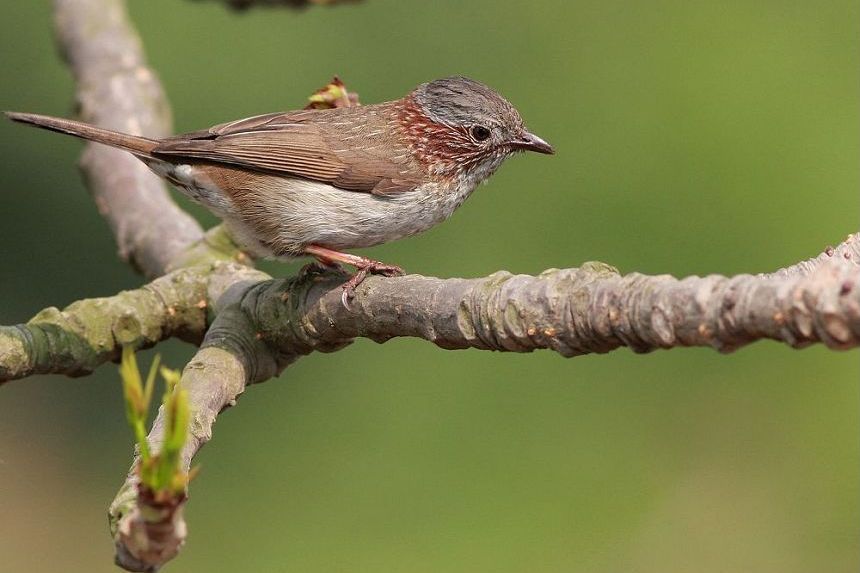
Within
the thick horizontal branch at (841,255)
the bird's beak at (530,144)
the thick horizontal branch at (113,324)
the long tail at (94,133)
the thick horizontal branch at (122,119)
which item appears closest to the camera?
the thick horizontal branch at (841,255)

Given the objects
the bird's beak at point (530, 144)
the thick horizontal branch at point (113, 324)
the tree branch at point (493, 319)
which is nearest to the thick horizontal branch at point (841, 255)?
the tree branch at point (493, 319)

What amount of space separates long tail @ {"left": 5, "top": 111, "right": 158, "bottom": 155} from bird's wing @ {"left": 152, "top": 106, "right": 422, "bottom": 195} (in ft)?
0.22

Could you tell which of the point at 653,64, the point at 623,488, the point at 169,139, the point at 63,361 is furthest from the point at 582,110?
the point at 63,361

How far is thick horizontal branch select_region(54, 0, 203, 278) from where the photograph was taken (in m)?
5.73

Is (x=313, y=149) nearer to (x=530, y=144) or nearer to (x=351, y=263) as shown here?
(x=351, y=263)

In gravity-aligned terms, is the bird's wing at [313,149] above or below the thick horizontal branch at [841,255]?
above

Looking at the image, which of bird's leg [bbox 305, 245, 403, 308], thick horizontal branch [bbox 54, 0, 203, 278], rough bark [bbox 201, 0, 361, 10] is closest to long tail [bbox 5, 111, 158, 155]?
thick horizontal branch [bbox 54, 0, 203, 278]

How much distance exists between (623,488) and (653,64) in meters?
3.20

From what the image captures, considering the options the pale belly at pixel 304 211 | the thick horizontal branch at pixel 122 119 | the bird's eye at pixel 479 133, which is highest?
the thick horizontal branch at pixel 122 119

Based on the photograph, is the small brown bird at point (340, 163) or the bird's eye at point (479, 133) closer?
the small brown bird at point (340, 163)

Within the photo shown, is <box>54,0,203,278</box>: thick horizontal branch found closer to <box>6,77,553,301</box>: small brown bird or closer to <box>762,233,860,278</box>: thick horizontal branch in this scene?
<box>6,77,553,301</box>: small brown bird

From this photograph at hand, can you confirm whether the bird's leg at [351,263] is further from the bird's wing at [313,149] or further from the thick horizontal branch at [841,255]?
the thick horizontal branch at [841,255]

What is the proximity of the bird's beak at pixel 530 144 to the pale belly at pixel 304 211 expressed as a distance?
420 millimetres

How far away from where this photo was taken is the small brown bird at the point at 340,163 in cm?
512
